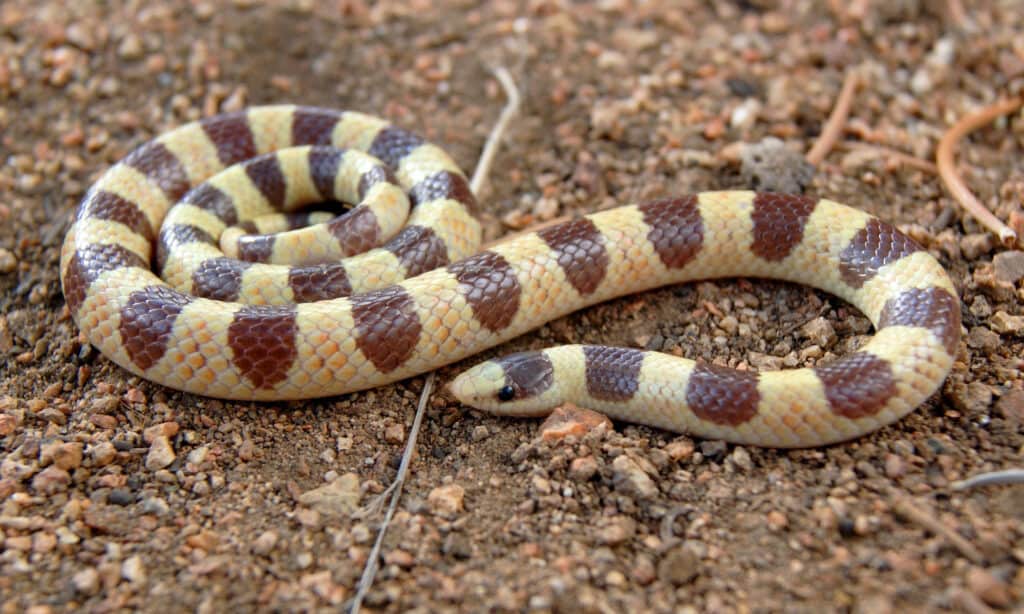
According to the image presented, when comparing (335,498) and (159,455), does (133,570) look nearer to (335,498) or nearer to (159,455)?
(159,455)

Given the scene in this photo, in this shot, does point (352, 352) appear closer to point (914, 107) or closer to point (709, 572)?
point (709, 572)

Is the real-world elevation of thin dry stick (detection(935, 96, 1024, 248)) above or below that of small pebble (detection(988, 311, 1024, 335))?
above

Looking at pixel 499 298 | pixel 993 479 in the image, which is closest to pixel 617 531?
pixel 499 298

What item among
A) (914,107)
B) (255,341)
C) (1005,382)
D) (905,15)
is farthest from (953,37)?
(255,341)

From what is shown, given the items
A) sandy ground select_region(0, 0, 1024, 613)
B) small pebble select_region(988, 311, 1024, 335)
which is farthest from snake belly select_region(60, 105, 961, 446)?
small pebble select_region(988, 311, 1024, 335)

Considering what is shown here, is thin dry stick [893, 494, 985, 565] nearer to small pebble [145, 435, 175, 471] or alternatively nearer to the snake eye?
the snake eye
